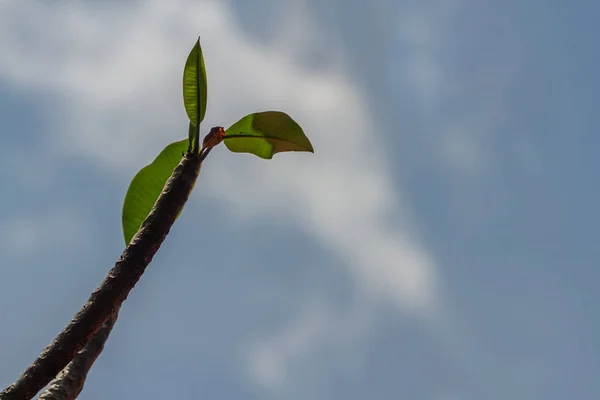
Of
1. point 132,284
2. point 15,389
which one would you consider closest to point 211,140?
point 132,284

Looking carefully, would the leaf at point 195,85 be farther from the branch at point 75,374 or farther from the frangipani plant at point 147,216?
the branch at point 75,374

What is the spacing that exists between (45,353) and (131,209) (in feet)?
5.90

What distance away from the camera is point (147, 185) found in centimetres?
421

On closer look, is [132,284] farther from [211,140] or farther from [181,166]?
[211,140]

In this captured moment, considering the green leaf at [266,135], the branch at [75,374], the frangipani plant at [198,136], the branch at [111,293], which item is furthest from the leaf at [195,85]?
the branch at [75,374]

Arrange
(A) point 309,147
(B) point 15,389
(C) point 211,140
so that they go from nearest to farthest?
(B) point 15,389, (C) point 211,140, (A) point 309,147

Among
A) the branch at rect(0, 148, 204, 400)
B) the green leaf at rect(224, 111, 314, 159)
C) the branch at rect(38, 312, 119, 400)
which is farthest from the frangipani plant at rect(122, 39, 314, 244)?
the branch at rect(38, 312, 119, 400)

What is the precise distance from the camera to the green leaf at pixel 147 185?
411cm

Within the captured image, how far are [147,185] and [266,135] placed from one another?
95 cm

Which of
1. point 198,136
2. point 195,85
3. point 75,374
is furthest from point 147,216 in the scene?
point 195,85

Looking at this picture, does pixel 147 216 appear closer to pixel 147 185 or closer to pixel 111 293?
pixel 111 293

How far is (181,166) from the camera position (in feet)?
10.7

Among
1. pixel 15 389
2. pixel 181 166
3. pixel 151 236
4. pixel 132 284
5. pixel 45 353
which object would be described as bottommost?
pixel 15 389

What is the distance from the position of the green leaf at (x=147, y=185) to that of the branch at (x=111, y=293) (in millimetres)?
980
